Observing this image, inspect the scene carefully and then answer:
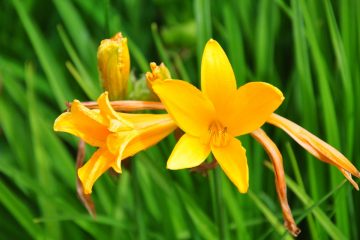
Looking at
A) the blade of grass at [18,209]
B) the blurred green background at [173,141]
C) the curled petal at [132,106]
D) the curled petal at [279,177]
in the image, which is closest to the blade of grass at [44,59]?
the blurred green background at [173,141]

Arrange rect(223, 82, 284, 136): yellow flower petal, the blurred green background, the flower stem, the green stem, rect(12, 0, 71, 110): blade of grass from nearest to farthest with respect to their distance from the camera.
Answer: rect(223, 82, 284, 136): yellow flower petal < the flower stem < the green stem < the blurred green background < rect(12, 0, 71, 110): blade of grass

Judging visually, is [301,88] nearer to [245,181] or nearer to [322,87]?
[322,87]

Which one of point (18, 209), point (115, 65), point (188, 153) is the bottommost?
point (18, 209)

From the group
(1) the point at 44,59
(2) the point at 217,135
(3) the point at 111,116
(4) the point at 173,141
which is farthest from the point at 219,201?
(1) the point at 44,59

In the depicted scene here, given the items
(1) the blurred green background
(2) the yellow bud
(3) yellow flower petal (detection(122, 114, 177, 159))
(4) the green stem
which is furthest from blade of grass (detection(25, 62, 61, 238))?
(3) yellow flower petal (detection(122, 114, 177, 159))

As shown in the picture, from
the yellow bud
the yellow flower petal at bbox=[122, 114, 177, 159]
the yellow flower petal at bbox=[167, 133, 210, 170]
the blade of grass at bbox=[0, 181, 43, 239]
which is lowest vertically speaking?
the blade of grass at bbox=[0, 181, 43, 239]

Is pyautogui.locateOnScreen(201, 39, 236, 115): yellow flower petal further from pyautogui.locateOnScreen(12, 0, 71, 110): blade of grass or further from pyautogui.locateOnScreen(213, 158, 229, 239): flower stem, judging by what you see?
pyautogui.locateOnScreen(12, 0, 71, 110): blade of grass

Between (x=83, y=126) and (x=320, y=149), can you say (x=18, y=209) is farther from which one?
(x=320, y=149)
